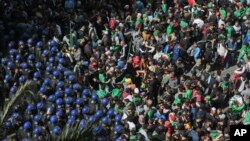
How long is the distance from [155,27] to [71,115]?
6179 millimetres

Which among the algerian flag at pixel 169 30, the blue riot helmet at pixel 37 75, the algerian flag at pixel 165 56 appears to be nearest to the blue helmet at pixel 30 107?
the blue riot helmet at pixel 37 75

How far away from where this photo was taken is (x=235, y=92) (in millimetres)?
19219

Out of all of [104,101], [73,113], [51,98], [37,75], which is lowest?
[73,113]

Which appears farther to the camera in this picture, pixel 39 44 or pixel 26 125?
pixel 39 44

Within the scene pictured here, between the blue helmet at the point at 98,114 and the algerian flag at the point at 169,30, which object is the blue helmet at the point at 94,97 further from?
the algerian flag at the point at 169,30

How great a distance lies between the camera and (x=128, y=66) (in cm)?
2173

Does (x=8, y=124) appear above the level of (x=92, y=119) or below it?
above

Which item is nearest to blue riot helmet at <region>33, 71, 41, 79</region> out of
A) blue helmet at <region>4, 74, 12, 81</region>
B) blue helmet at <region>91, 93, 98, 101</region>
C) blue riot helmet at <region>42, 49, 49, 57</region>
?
blue helmet at <region>4, 74, 12, 81</region>

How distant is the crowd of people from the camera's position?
57.8 ft

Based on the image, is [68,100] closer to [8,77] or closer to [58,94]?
[58,94]

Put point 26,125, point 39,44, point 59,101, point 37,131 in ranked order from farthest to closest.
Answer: point 39,44, point 59,101, point 26,125, point 37,131

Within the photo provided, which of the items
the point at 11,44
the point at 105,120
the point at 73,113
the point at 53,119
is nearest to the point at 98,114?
the point at 105,120

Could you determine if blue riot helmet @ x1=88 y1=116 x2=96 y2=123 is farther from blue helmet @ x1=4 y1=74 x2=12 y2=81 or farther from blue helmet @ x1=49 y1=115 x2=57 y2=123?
blue helmet @ x1=4 y1=74 x2=12 y2=81

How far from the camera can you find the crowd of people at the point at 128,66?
1762 cm
